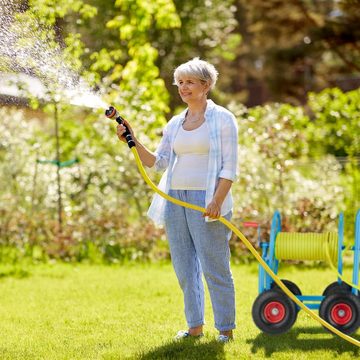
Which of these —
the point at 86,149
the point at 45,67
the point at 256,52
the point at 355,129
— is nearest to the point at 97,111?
the point at 86,149

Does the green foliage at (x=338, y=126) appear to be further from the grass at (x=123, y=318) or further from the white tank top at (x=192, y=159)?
the white tank top at (x=192, y=159)

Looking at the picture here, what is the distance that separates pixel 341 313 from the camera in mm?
5570

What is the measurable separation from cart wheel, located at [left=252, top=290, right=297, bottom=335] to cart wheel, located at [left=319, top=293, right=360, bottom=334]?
20 centimetres

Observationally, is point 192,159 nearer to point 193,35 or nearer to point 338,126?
point 338,126

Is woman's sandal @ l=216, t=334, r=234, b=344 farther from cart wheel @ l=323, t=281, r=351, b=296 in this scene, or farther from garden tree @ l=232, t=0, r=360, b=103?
garden tree @ l=232, t=0, r=360, b=103

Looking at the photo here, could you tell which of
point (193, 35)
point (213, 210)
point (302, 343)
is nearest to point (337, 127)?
point (302, 343)

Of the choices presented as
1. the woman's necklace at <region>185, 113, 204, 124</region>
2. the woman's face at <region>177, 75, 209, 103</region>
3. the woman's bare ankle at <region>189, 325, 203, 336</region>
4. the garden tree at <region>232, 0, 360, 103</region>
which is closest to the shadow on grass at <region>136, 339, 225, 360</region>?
the woman's bare ankle at <region>189, 325, 203, 336</region>

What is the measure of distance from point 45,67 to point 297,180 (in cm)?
442

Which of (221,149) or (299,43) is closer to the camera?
(221,149)

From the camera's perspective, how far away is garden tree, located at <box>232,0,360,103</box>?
23359 mm

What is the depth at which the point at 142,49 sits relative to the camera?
35.3ft

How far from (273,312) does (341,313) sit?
1.34 ft

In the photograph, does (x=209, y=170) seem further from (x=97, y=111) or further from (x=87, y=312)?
(x=97, y=111)

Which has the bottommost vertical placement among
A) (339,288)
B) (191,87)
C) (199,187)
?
(339,288)
